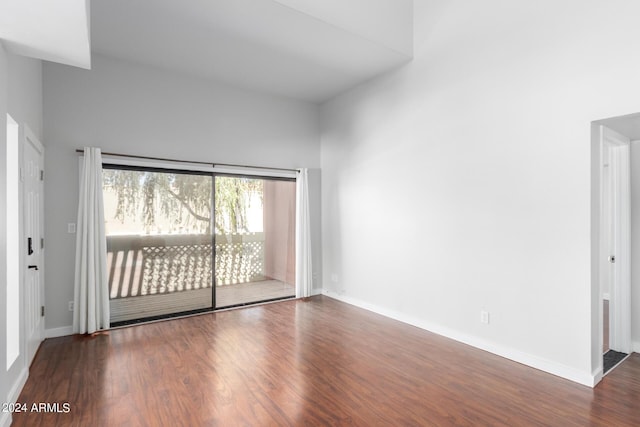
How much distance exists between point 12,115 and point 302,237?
12.6ft

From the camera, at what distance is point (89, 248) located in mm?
3916

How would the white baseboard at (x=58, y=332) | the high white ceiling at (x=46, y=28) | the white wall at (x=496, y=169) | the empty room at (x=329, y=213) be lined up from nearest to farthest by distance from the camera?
1. the high white ceiling at (x=46, y=28)
2. the empty room at (x=329, y=213)
3. the white wall at (x=496, y=169)
4. the white baseboard at (x=58, y=332)

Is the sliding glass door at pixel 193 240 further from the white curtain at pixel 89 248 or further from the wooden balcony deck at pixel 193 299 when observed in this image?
the white curtain at pixel 89 248

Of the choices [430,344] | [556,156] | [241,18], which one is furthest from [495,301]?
[241,18]

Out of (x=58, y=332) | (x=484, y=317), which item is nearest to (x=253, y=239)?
(x=58, y=332)

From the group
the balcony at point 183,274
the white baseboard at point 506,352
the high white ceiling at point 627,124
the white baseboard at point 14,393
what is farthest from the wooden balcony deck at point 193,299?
the high white ceiling at point 627,124

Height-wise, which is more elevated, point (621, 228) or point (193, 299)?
point (621, 228)

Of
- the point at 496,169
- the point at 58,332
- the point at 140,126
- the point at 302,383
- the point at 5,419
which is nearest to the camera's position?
the point at 5,419

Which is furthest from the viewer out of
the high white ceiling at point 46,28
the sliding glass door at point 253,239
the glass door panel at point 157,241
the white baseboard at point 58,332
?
the sliding glass door at point 253,239

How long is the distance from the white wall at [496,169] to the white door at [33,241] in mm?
3888

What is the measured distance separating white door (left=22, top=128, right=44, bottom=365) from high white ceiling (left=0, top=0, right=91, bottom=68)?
1.03 meters

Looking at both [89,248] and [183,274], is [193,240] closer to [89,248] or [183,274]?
[183,274]

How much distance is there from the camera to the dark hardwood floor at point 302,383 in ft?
7.72

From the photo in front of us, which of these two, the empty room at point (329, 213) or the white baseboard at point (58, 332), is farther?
the white baseboard at point (58, 332)
